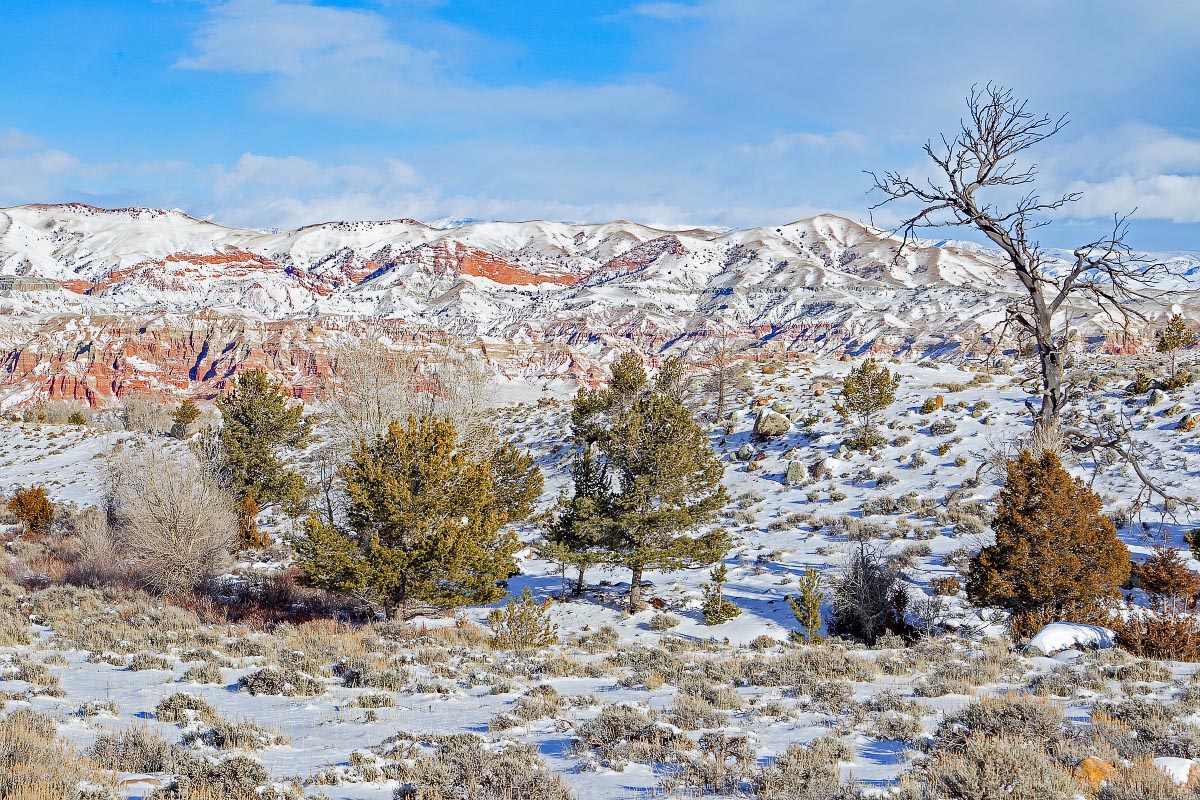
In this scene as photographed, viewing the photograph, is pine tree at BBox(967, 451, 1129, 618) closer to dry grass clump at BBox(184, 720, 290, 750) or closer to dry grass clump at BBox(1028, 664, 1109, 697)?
dry grass clump at BBox(1028, 664, 1109, 697)

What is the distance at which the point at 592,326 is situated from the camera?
575 ft

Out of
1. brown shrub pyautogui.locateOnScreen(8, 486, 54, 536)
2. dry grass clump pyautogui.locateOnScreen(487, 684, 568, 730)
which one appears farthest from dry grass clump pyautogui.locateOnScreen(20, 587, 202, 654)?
brown shrub pyautogui.locateOnScreen(8, 486, 54, 536)

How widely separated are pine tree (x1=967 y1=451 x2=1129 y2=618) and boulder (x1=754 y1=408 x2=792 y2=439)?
20.6m

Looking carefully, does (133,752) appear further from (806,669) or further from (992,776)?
(806,669)

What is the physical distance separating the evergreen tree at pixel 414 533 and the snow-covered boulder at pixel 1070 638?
9.79 m

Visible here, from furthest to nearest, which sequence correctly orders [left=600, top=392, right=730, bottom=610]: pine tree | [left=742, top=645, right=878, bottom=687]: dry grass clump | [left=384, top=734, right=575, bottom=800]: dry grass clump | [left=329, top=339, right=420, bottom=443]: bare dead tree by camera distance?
[left=329, top=339, right=420, bottom=443]: bare dead tree → [left=600, top=392, right=730, bottom=610]: pine tree → [left=742, top=645, right=878, bottom=687]: dry grass clump → [left=384, top=734, right=575, bottom=800]: dry grass clump

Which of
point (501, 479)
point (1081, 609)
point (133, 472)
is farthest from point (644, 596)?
point (133, 472)

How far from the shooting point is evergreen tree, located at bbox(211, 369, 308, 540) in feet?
84.3

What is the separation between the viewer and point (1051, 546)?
38.0 feet

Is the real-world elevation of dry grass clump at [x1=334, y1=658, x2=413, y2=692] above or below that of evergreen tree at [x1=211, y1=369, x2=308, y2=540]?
below

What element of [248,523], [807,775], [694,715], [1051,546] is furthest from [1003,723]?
[248,523]

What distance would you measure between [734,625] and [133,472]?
20.9m

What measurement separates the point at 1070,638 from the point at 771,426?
2194 cm

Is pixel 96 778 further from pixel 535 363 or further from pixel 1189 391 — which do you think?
pixel 535 363
